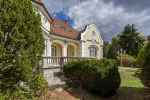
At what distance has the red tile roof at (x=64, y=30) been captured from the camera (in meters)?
37.1

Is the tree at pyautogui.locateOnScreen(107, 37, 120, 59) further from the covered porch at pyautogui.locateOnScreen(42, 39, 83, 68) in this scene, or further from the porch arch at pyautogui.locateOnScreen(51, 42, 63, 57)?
the porch arch at pyautogui.locateOnScreen(51, 42, 63, 57)

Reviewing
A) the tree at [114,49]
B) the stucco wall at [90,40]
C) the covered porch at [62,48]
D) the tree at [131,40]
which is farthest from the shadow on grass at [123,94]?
the tree at [114,49]

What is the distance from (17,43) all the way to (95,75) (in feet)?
40.4

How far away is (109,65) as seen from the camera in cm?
2209

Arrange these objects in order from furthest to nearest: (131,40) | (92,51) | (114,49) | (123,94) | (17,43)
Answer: (114,49) < (131,40) < (92,51) < (123,94) < (17,43)

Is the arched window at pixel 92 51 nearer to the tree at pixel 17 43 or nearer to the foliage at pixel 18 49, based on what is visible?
the foliage at pixel 18 49

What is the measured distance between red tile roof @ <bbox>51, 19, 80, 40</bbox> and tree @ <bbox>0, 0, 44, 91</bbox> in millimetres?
25456

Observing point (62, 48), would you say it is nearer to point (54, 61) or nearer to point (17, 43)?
point (54, 61)

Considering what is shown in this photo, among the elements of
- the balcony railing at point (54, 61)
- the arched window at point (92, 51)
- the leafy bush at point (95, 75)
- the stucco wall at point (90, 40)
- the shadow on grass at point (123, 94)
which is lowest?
the shadow on grass at point (123, 94)

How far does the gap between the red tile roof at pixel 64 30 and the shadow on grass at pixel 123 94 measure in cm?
1529

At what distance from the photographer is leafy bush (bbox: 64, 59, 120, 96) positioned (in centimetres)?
2081

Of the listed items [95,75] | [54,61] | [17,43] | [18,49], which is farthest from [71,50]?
[17,43]

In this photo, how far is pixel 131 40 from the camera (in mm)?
63219

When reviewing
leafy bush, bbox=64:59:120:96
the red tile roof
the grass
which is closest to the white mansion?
the red tile roof
